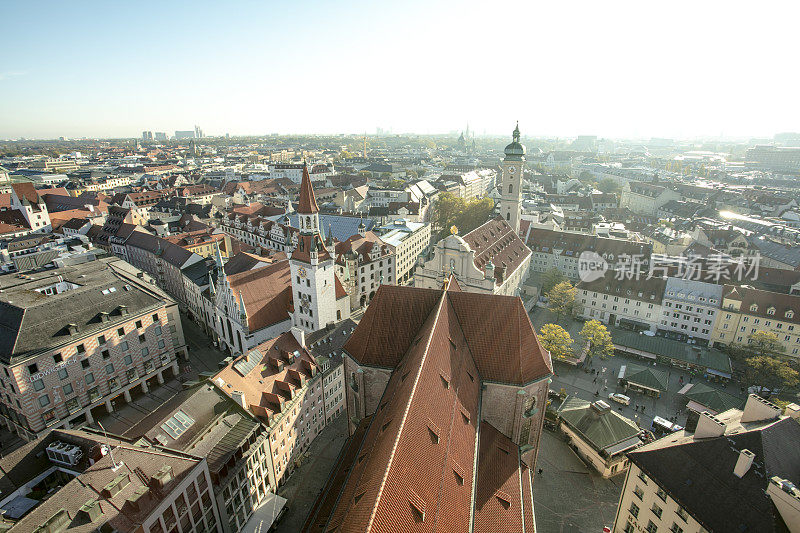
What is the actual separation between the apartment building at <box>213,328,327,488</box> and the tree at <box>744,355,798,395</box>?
5471 cm

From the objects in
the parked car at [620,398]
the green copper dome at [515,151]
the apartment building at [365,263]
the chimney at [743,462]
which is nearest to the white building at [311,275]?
the apartment building at [365,263]

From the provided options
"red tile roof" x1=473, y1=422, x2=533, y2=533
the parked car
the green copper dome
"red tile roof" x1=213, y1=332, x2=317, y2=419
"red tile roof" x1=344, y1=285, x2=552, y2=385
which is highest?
the green copper dome

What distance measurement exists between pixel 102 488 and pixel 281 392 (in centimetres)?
1667

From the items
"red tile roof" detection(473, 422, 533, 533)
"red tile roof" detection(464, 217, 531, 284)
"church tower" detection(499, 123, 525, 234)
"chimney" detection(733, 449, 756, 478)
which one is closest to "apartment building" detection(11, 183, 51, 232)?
"red tile roof" detection(464, 217, 531, 284)

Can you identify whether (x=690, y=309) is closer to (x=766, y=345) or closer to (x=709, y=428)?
(x=766, y=345)

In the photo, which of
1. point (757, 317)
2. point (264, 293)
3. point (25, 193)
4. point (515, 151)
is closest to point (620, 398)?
point (757, 317)

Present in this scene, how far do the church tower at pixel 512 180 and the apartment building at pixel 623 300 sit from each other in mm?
23779

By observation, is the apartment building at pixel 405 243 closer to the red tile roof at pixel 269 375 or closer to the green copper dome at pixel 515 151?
the green copper dome at pixel 515 151

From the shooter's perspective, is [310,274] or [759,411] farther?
[310,274]

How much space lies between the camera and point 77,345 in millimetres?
42094

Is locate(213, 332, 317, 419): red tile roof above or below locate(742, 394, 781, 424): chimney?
below

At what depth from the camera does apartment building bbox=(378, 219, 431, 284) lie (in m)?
82.0

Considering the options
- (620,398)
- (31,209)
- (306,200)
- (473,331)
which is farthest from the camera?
(31,209)

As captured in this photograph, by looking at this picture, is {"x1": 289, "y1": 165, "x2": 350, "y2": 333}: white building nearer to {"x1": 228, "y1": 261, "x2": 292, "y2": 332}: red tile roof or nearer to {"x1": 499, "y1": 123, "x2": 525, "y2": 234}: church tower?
{"x1": 228, "y1": 261, "x2": 292, "y2": 332}: red tile roof
